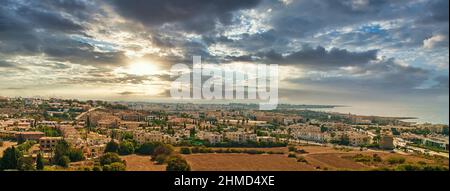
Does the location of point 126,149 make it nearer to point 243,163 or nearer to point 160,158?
point 160,158

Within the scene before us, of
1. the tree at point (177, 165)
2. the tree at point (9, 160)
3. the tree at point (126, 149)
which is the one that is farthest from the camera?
the tree at point (126, 149)

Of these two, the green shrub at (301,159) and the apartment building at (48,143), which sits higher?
the apartment building at (48,143)

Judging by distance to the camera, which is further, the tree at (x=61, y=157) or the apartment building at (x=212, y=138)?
the apartment building at (x=212, y=138)

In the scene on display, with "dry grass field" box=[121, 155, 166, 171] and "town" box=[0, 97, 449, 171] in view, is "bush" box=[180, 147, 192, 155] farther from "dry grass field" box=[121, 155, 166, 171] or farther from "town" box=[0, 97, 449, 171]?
"dry grass field" box=[121, 155, 166, 171]

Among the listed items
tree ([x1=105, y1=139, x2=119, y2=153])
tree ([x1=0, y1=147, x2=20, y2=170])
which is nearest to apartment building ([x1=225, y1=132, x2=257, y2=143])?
tree ([x1=105, y1=139, x2=119, y2=153])

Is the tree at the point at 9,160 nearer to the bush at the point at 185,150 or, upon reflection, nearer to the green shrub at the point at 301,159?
the bush at the point at 185,150

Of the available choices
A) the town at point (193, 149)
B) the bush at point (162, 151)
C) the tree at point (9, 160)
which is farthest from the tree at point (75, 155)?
the bush at point (162, 151)
